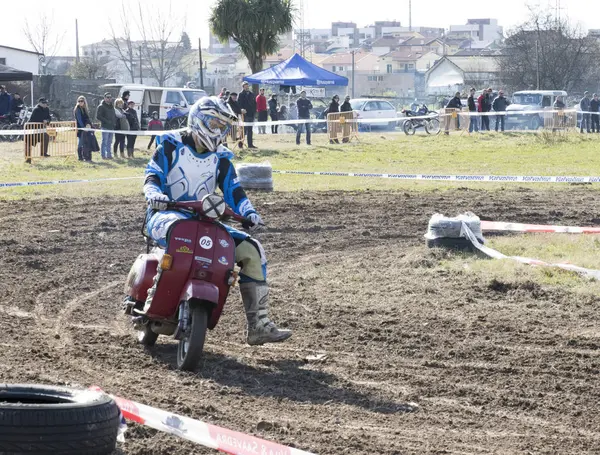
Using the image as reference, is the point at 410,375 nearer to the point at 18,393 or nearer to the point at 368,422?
the point at 368,422

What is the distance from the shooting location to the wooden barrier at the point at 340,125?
35500 millimetres

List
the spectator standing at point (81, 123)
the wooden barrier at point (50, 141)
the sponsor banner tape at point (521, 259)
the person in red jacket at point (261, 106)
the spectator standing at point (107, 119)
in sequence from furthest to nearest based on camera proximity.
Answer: the person in red jacket at point (261, 106)
the spectator standing at point (107, 119)
the spectator standing at point (81, 123)
the wooden barrier at point (50, 141)
the sponsor banner tape at point (521, 259)

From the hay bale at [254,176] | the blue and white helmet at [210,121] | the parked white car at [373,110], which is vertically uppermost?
the parked white car at [373,110]

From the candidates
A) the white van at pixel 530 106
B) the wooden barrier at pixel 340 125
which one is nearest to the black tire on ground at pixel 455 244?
the wooden barrier at pixel 340 125

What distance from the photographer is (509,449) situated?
17.2 ft

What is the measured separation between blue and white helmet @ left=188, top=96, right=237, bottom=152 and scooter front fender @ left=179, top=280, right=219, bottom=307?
3.67 feet

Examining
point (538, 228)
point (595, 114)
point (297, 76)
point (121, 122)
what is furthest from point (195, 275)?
point (595, 114)

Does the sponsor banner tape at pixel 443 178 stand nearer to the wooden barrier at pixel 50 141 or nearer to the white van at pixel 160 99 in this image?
the wooden barrier at pixel 50 141

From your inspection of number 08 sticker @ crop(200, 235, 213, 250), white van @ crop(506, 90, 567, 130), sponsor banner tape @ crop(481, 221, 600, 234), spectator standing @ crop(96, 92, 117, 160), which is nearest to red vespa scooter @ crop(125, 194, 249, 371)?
number 08 sticker @ crop(200, 235, 213, 250)

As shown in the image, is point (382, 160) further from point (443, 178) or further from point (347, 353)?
point (347, 353)

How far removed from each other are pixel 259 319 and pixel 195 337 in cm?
65

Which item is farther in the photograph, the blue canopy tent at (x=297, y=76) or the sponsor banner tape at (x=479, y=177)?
the blue canopy tent at (x=297, y=76)

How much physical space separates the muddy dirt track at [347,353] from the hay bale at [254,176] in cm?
547

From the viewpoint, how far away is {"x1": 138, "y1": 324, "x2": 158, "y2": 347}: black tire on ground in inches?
295
